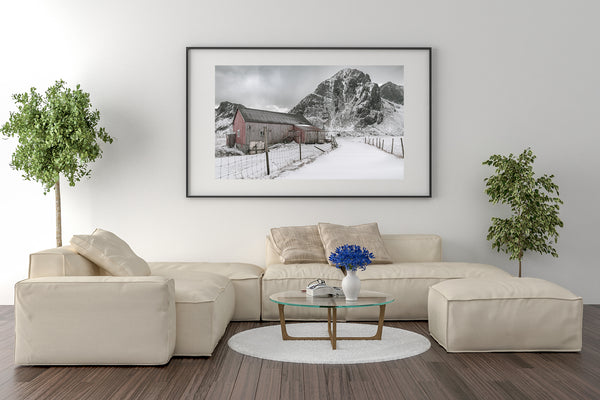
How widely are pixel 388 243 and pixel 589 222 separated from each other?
204 centimetres

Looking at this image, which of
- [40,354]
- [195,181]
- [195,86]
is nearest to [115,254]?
[40,354]

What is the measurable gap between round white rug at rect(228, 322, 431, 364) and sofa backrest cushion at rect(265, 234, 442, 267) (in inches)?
41.6

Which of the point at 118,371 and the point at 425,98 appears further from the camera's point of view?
the point at 425,98

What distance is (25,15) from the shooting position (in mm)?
5895

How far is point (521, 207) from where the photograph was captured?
557 cm

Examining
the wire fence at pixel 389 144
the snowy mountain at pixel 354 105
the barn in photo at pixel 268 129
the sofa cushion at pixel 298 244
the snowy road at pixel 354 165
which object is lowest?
the sofa cushion at pixel 298 244

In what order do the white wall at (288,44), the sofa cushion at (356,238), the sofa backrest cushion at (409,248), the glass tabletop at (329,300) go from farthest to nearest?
1. the white wall at (288,44)
2. the sofa backrest cushion at (409,248)
3. the sofa cushion at (356,238)
4. the glass tabletop at (329,300)

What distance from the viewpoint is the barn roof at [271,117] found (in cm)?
592

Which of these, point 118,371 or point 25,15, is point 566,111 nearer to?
point 118,371

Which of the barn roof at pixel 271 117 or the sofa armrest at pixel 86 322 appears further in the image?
the barn roof at pixel 271 117

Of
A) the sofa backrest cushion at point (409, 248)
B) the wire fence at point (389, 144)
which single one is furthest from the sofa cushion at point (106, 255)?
the wire fence at point (389, 144)

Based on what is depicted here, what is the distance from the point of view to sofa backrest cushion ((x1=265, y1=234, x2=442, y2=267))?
5605 millimetres

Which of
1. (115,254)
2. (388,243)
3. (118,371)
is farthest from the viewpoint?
(388,243)

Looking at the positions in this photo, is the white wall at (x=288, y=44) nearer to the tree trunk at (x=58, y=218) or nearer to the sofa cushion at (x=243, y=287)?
the tree trunk at (x=58, y=218)
